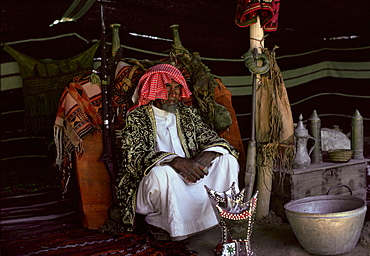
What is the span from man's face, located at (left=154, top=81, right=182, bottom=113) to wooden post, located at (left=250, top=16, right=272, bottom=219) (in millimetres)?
649

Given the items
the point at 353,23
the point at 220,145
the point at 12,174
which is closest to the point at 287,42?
the point at 353,23

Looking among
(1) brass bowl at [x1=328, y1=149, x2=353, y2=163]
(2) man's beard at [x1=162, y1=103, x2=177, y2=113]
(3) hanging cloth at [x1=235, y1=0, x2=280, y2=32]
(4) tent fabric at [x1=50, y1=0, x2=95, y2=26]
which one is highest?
(4) tent fabric at [x1=50, y1=0, x2=95, y2=26]

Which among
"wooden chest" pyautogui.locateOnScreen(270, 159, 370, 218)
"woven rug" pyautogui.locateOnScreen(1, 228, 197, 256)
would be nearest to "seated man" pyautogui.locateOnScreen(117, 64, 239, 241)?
"woven rug" pyautogui.locateOnScreen(1, 228, 197, 256)

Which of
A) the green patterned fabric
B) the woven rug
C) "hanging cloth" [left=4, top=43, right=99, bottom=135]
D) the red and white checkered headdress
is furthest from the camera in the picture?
"hanging cloth" [left=4, top=43, right=99, bottom=135]

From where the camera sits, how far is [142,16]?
4.43 meters

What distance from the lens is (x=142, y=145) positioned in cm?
325

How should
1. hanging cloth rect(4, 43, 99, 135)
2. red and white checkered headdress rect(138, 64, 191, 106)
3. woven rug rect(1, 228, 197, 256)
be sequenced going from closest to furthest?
1. woven rug rect(1, 228, 197, 256)
2. red and white checkered headdress rect(138, 64, 191, 106)
3. hanging cloth rect(4, 43, 99, 135)

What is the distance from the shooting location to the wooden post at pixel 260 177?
341 centimetres

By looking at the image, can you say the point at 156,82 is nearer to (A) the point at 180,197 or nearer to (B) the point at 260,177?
(A) the point at 180,197

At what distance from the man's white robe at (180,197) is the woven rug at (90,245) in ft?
0.45

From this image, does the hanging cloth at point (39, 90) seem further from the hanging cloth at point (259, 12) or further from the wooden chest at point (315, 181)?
the wooden chest at point (315, 181)

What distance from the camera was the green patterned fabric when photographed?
10.3ft

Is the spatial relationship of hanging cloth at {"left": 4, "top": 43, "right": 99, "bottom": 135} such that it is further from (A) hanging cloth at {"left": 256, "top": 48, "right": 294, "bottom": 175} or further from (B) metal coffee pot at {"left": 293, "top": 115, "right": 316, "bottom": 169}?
(B) metal coffee pot at {"left": 293, "top": 115, "right": 316, "bottom": 169}

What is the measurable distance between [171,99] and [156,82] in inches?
7.6
